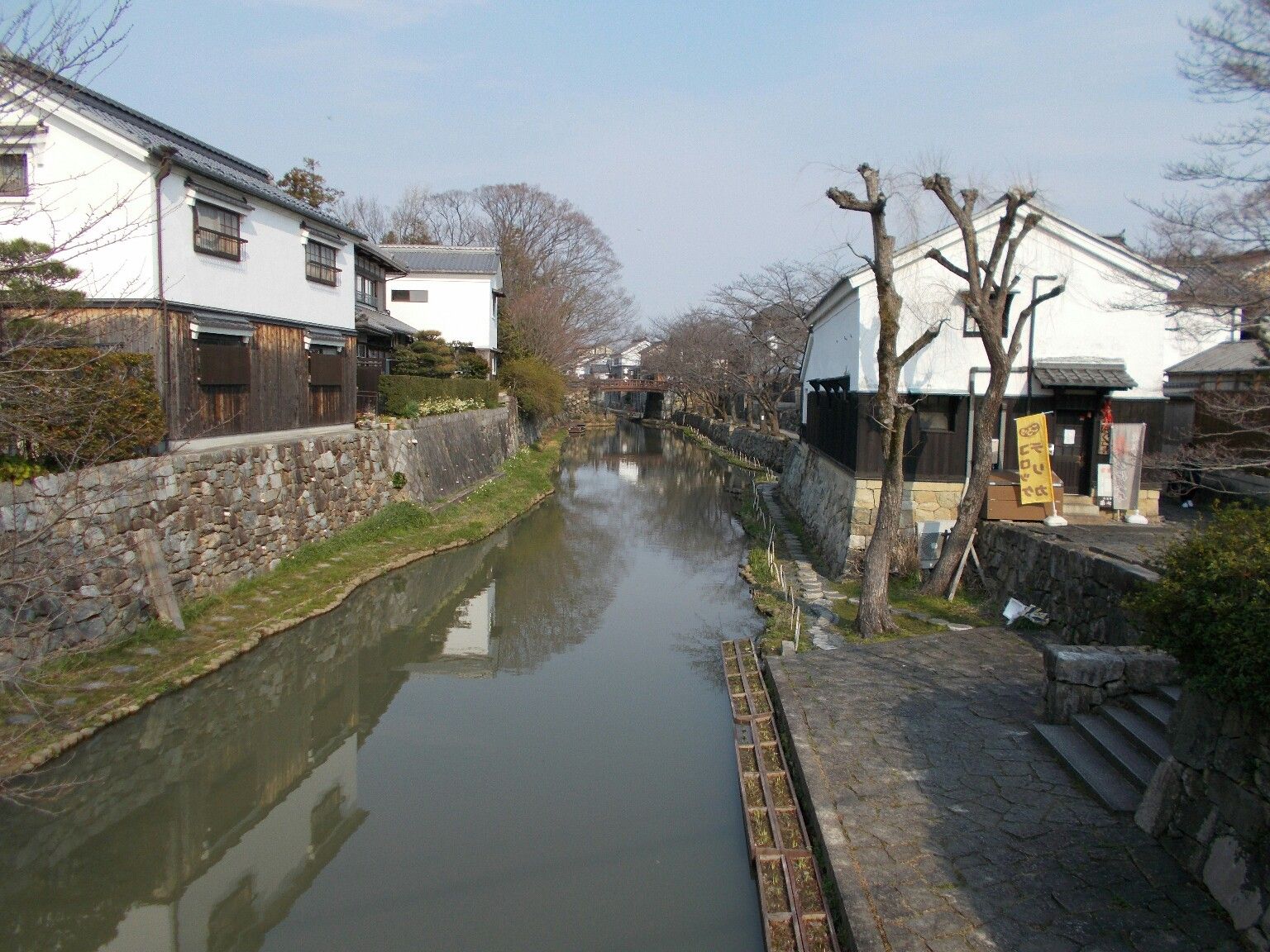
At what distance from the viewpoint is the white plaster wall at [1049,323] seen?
14.5 meters

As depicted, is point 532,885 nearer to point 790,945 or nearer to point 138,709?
point 790,945

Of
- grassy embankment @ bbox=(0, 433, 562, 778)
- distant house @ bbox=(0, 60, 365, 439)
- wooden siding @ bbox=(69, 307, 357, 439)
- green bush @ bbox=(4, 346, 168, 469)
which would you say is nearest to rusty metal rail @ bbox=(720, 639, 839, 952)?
grassy embankment @ bbox=(0, 433, 562, 778)

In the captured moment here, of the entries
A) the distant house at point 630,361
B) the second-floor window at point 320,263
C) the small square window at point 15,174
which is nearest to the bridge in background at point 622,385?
the distant house at point 630,361

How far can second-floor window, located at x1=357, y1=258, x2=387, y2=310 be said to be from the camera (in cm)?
2514

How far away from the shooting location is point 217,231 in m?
14.7

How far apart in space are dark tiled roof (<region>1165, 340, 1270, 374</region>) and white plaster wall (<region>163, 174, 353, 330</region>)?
18991 millimetres

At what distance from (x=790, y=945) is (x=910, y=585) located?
29.3ft

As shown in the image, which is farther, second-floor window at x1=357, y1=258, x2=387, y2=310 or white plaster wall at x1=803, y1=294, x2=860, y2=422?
second-floor window at x1=357, y1=258, x2=387, y2=310

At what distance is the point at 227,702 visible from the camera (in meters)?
9.92

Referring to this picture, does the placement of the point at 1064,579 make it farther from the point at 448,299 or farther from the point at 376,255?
the point at 448,299

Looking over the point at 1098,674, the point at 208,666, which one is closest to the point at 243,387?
the point at 208,666

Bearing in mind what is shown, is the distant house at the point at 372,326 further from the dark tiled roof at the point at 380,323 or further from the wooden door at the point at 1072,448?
the wooden door at the point at 1072,448

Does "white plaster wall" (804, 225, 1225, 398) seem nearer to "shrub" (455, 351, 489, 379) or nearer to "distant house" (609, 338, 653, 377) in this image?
"shrub" (455, 351, 489, 379)

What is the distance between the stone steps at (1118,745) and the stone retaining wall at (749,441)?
2135 cm
